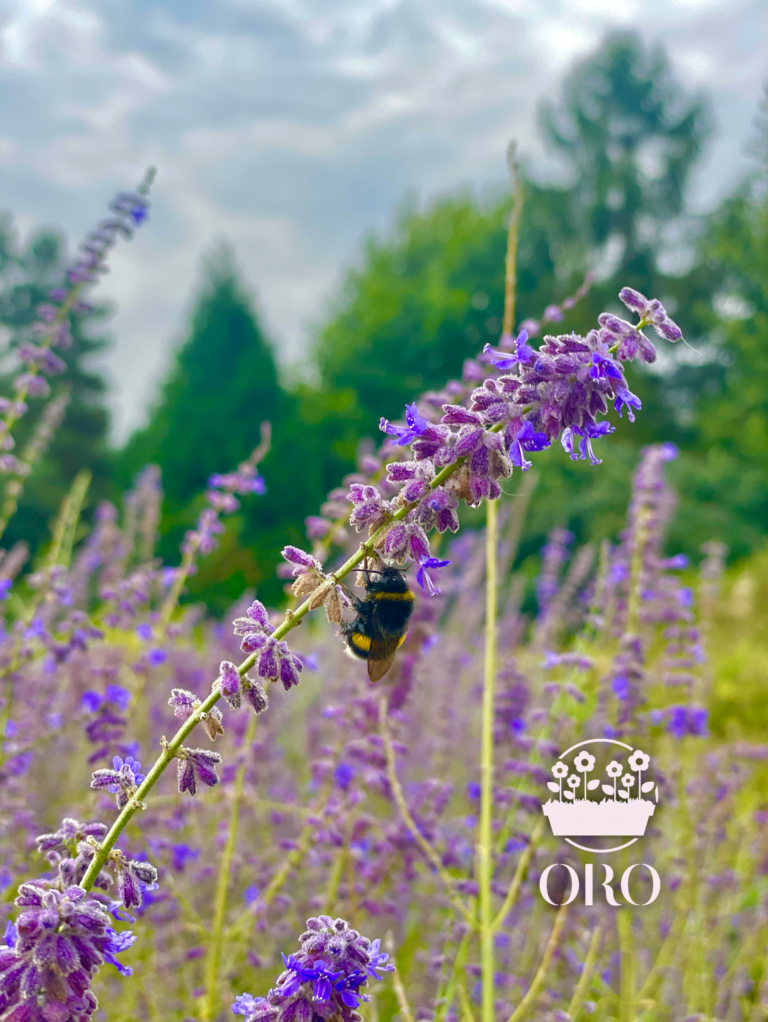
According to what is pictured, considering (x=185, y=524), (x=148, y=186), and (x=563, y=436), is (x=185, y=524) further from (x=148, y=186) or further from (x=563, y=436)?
(x=563, y=436)

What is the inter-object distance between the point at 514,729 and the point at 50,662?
5.35 ft

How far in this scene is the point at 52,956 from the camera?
95 centimetres

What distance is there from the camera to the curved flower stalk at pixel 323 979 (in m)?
1.05

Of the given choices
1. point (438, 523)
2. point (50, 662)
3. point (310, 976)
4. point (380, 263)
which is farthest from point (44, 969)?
point (380, 263)

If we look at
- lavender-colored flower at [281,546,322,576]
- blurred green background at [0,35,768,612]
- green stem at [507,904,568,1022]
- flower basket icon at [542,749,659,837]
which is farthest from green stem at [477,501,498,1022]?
blurred green background at [0,35,768,612]

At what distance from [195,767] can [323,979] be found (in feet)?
0.96

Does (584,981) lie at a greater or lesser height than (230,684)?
lesser

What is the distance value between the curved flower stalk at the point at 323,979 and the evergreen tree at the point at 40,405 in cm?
1559

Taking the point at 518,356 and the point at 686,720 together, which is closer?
the point at 518,356

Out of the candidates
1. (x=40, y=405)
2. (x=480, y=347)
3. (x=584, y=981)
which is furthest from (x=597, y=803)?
(x=40, y=405)

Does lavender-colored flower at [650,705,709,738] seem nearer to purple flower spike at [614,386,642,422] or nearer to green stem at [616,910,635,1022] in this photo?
green stem at [616,910,635,1022]

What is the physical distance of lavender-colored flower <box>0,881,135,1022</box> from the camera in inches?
37.4

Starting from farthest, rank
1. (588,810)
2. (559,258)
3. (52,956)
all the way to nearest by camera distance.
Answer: (559,258), (588,810), (52,956)

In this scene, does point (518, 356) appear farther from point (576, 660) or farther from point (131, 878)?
point (576, 660)
